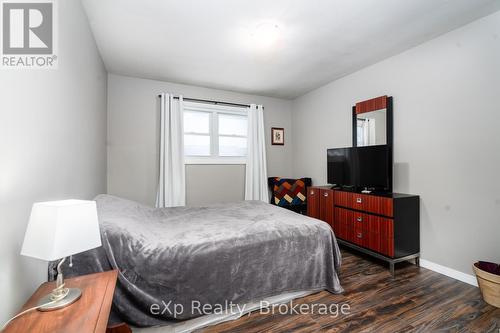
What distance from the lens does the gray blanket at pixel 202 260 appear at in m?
1.51

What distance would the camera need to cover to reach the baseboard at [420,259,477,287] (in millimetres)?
2266

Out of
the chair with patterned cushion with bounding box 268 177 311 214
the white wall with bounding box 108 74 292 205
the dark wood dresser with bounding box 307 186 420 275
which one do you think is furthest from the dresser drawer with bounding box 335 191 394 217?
the white wall with bounding box 108 74 292 205

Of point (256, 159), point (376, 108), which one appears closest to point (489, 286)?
point (376, 108)

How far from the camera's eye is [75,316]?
0.89 metres

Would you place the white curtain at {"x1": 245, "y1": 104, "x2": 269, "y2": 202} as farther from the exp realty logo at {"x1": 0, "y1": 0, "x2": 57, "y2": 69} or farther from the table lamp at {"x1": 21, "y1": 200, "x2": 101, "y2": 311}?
the table lamp at {"x1": 21, "y1": 200, "x2": 101, "y2": 311}

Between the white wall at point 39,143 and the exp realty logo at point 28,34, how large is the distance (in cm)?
6

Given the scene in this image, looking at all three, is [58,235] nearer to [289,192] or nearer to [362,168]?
[362,168]

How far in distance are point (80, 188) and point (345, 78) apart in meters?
3.79

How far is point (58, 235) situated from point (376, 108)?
3.52 meters

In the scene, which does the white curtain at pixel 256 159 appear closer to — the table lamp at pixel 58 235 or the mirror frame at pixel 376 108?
the mirror frame at pixel 376 108

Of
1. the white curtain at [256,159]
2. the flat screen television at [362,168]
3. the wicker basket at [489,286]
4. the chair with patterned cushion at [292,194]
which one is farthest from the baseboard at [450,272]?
the white curtain at [256,159]

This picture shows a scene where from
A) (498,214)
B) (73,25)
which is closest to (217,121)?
(73,25)

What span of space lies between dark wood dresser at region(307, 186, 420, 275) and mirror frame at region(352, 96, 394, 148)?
0.81 m

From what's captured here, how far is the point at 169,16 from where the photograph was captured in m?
2.15
